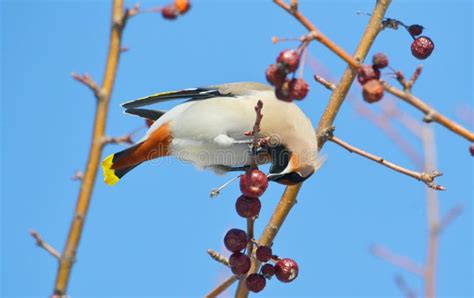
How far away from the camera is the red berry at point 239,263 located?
7.59ft

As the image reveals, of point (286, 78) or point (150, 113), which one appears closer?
point (286, 78)

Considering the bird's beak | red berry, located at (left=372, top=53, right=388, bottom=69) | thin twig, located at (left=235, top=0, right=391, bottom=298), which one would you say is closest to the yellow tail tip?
the bird's beak

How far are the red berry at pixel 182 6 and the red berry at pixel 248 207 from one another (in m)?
0.78

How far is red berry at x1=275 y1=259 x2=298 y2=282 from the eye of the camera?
2424 mm

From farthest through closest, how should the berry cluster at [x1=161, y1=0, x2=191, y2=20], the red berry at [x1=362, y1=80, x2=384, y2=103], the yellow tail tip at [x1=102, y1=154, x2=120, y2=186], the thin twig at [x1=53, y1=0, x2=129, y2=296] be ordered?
the yellow tail tip at [x1=102, y1=154, x2=120, y2=186] < the berry cluster at [x1=161, y1=0, x2=191, y2=20] < the red berry at [x1=362, y1=80, x2=384, y2=103] < the thin twig at [x1=53, y1=0, x2=129, y2=296]

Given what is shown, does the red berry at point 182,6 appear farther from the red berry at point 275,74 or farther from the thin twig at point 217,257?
the thin twig at point 217,257

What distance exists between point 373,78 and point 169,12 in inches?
23.8

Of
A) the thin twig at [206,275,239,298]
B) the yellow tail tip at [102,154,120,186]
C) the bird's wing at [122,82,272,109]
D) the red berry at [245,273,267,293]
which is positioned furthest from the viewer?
the yellow tail tip at [102,154,120,186]

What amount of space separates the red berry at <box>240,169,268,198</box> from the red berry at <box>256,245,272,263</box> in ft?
0.63

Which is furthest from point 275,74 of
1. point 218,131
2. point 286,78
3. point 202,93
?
point 202,93

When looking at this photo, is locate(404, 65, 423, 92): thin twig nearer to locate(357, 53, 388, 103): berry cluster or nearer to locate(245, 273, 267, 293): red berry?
locate(357, 53, 388, 103): berry cluster

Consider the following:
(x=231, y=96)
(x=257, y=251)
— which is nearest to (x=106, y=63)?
(x=257, y=251)

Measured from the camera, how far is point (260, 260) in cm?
235

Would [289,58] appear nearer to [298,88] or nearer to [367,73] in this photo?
[298,88]
